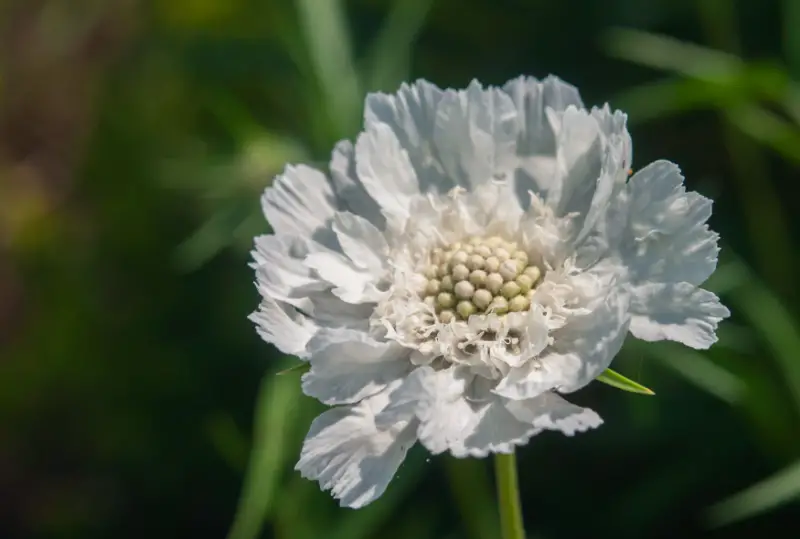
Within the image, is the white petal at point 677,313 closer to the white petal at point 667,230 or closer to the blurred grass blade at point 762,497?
the white petal at point 667,230

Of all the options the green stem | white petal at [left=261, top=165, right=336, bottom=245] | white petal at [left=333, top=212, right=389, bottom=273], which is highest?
white petal at [left=261, top=165, right=336, bottom=245]

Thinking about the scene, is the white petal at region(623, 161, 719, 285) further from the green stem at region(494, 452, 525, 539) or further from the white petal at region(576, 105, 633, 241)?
the green stem at region(494, 452, 525, 539)

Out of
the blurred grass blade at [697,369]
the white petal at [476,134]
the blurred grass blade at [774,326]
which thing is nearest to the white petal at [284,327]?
the white petal at [476,134]

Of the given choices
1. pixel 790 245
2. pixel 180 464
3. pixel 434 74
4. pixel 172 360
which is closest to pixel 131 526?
pixel 180 464

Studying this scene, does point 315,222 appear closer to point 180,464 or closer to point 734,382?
point 734,382

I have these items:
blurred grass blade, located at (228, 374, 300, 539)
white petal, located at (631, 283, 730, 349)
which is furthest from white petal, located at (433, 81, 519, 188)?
blurred grass blade, located at (228, 374, 300, 539)

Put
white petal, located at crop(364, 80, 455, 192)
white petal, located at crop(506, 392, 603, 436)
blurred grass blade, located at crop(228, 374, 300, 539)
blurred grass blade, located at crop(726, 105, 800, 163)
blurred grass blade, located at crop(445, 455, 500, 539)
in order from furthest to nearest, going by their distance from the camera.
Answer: blurred grass blade, located at crop(445, 455, 500, 539)
blurred grass blade, located at crop(726, 105, 800, 163)
blurred grass blade, located at crop(228, 374, 300, 539)
white petal, located at crop(364, 80, 455, 192)
white petal, located at crop(506, 392, 603, 436)

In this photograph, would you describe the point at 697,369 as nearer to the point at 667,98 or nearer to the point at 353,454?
the point at 667,98

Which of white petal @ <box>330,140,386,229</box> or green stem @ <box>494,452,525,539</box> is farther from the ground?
white petal @ <box>330,140,386,229</box>
